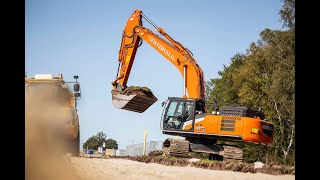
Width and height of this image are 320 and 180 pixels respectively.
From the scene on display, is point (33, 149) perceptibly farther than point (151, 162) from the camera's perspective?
No

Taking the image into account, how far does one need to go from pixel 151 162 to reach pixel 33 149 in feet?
36.2

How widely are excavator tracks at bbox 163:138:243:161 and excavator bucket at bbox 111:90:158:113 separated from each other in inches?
73.4

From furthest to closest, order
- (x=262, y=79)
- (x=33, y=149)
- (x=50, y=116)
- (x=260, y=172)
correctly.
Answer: (x=262, y=79) → (x=260, y=172) → (x=50, y=116) → (x=33, y=149)

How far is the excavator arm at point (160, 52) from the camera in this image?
21.2 metres

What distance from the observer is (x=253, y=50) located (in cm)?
4094

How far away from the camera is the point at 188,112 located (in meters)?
19.7

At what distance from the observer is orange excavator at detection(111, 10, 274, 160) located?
62.2ft

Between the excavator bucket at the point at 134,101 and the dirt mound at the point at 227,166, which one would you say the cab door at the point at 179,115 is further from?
the dirt mound at the point at 227,166

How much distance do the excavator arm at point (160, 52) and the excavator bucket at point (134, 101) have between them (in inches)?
34.7

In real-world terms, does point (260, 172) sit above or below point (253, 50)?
below
